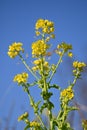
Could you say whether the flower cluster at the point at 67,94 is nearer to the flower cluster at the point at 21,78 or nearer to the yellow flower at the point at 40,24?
the flower cluster at the point at 21,78

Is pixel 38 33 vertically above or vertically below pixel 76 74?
above

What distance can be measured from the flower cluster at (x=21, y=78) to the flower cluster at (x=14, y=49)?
0.58 m

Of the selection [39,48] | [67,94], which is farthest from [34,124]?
[39,48]

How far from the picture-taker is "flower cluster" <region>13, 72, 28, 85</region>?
1137 cm

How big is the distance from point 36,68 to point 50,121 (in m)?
1.45

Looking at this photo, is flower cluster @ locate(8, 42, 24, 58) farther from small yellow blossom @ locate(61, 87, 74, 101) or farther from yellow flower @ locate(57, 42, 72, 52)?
small yellow blossom @ locate(61, 87, 74, 101)

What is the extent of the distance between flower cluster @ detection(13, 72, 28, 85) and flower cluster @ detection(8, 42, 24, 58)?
58 centimetres

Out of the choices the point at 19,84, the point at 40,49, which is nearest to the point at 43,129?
the point at 19,84

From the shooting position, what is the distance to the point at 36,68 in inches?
449

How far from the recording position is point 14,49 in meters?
11.8

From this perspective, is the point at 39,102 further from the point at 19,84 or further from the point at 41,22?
the point at 41,22

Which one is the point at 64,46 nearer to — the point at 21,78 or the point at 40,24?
the point at 40,24

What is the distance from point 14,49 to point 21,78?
34.5 inches

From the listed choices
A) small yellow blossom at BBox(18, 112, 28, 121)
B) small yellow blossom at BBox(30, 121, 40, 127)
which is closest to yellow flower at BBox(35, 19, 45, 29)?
small yellow blossom at BBox(18, 112, 28, 121)
